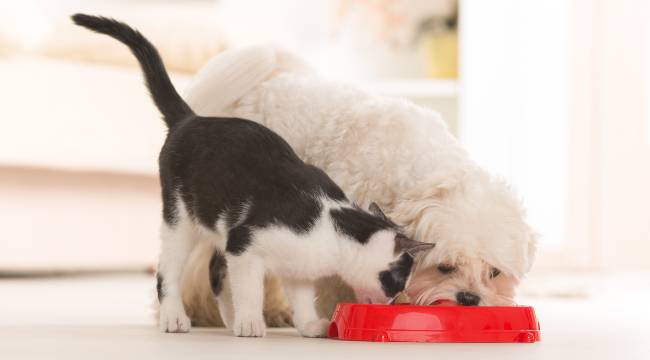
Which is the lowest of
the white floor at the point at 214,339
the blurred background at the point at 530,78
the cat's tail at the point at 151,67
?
the white floor at the point at 214,339

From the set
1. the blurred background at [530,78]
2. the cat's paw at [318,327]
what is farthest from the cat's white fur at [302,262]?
the blurred background at [530,78]

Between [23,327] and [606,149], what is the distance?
16.3ft

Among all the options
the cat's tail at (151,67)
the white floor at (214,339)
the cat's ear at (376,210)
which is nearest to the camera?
the white floor at (214,339)

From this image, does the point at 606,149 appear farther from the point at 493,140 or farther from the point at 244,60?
the point at 244,60

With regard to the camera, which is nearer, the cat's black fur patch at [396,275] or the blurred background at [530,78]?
the cat's black fur patch at [396,275]

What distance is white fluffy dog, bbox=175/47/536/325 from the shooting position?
216 centimetres

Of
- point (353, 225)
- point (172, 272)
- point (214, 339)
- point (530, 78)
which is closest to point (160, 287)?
point (172, 272)

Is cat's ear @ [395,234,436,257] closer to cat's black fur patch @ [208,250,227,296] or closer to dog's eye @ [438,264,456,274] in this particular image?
dog's eye @ [438,264,456,274]

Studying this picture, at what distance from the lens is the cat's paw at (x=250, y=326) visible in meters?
2.07

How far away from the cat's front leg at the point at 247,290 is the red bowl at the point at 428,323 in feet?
0.57

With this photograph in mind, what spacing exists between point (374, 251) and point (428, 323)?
0.18m

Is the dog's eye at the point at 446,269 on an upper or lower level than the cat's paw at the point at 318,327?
upper

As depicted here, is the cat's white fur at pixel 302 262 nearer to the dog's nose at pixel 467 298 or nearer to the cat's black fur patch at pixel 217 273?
the dog's nose at pixel 467 298

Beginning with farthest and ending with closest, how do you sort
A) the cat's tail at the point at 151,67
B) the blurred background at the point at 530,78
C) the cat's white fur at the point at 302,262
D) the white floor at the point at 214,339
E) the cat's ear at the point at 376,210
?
1. the blurred background at the point at 530,78
2. the cat's tail at the point at 151,67
3. the cat's ear at the point at 376,210
4. the cat's white fur at the point at 302,262
5. the white floor at the point at 214,339
